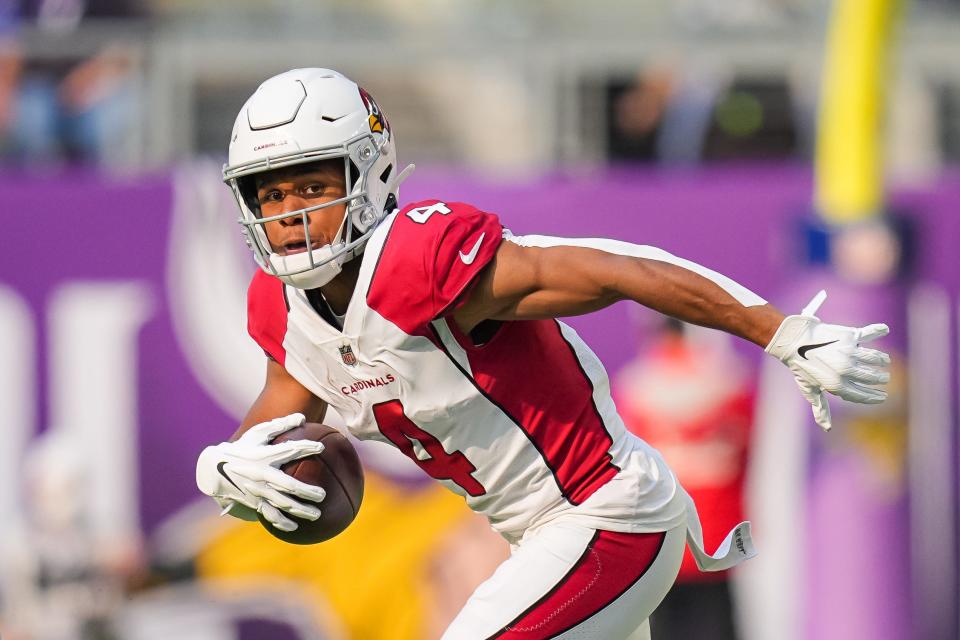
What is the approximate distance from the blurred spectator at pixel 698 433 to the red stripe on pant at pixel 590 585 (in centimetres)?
267

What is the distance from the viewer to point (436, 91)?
806cm

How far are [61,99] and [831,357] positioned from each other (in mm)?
4693

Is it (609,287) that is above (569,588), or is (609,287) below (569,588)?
above

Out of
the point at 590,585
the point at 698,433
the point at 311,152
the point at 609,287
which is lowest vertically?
the point at 698,433

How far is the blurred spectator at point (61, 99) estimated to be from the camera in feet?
22.5

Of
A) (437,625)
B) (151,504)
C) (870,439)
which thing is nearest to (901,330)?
(870,439)

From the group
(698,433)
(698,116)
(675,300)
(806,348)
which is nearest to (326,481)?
(675,300)

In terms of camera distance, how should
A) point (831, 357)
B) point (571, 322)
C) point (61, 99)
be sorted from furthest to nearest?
1. point (61, 99)
2. point (571, 322)
3. point (831, 357)

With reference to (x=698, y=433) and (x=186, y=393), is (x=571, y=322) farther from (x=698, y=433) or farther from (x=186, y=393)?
(x=186, y=393)

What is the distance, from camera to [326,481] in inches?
137

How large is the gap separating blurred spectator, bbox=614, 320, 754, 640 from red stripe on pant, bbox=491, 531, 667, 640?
267 cm

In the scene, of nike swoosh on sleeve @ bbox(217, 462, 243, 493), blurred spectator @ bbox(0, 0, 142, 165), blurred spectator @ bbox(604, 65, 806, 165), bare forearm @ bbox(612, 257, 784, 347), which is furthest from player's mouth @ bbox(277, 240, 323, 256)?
blurred spectator @ bbox(604, 65, 806, 165)

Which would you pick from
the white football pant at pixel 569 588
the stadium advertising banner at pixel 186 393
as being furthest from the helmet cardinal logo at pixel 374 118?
the stadium advertising banner at pixel 186 393

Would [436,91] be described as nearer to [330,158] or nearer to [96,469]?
[96,469]
